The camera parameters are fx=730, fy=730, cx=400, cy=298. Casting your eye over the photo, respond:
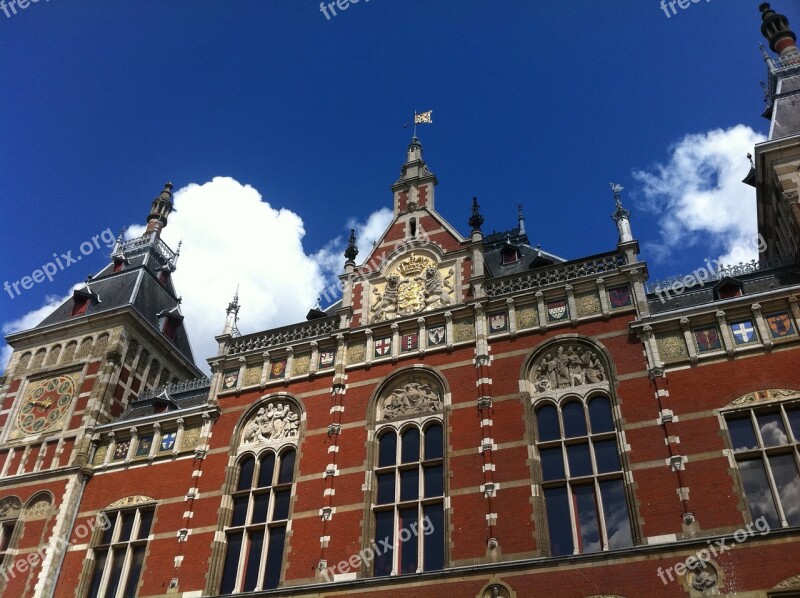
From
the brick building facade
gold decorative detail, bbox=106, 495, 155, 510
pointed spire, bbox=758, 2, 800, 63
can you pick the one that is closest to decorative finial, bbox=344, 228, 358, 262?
the brick building facade

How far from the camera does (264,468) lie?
23.2 meters

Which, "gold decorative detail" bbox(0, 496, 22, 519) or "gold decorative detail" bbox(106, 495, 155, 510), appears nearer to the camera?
"gold decorative detail" bbox(106, 495, 155, 510)

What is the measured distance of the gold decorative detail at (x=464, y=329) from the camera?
22969 millimetres

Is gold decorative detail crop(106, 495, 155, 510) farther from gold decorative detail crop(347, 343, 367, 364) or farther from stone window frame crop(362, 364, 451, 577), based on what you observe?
gold decorative detail crop(347, 343, 367, 364)

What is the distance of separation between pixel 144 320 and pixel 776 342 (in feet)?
79.3

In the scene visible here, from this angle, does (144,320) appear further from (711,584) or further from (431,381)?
(711,584)

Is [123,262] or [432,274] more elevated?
[123,262]

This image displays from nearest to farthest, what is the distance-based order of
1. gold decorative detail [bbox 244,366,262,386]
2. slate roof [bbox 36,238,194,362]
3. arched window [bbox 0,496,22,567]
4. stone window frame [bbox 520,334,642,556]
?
stone window frame [bbox 520,334,642,556], arched window [bbox 0,496,22,567], gold decorative detail [bbox 244,366,262,386], slate roof [bbox 36,238,194,362]

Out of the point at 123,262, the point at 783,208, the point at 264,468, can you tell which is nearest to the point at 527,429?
the point at 264,468

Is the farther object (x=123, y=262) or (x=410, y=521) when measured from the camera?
(x=123, y=262)

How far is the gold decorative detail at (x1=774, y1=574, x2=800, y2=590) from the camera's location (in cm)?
1560

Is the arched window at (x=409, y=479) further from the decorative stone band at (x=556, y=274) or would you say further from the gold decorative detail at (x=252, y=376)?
the gold decorative detail at (x=252, y=376)

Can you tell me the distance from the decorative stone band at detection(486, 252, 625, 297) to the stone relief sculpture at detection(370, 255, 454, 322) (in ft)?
5.39

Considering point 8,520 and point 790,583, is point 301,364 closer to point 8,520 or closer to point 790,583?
point 8,520
